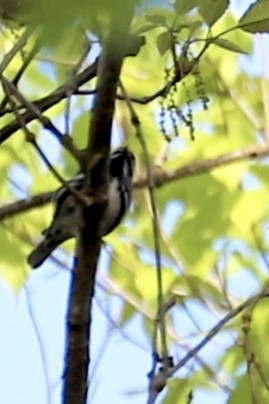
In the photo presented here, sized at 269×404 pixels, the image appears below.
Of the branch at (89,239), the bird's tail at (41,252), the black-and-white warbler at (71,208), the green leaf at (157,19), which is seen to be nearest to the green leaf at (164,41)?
the green leaf at (157,19)

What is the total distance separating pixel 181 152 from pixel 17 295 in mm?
377

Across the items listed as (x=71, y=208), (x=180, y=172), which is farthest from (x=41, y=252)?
(x=180, y=172)

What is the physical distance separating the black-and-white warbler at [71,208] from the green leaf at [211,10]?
41 centimetres

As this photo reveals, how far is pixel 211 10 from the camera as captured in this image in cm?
86

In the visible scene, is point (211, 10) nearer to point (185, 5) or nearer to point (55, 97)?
point (185, 5)

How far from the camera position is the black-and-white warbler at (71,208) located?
132 cm

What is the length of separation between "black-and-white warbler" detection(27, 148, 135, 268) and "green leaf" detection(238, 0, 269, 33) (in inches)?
18.3

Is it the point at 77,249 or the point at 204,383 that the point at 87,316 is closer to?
the point at 77,249

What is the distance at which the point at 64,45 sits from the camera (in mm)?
210

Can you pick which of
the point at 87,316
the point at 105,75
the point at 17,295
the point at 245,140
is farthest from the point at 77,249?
the point at 245,140

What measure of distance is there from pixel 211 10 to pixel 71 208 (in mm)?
545

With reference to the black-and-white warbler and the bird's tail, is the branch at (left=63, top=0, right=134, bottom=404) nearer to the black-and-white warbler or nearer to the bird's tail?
the black-and-white warbler

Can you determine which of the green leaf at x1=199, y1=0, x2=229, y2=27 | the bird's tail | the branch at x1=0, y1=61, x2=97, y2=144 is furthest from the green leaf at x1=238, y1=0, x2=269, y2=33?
the bird's tail

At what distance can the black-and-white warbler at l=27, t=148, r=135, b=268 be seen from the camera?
1319mm
